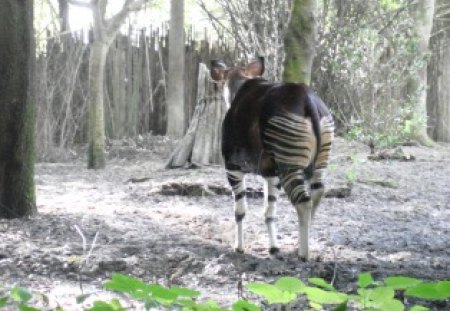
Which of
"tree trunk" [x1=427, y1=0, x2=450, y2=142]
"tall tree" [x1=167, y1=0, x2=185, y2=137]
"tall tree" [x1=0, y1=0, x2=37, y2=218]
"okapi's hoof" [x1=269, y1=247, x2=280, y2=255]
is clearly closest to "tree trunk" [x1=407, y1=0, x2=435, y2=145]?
"tree trunk" [x1=427, y1=0, x2=450, y2=142]

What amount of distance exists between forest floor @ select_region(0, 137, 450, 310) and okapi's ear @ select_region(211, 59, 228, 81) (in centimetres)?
101

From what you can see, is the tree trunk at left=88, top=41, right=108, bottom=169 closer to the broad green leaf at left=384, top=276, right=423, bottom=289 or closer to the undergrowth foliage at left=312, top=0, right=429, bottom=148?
the undergrowth foliage at left=312, top=0, right=429, bottom=148

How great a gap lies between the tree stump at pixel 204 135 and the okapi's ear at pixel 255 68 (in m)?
4.27

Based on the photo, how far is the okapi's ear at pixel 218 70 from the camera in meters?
4.39

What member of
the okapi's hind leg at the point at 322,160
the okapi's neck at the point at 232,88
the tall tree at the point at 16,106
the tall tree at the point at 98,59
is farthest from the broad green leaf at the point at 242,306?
the tall tree at the point at 98,59

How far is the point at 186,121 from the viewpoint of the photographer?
12.0 meters

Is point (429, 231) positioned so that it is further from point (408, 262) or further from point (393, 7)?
point (393, 7)

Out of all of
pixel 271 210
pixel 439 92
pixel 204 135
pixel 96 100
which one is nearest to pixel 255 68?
pixel 271 210

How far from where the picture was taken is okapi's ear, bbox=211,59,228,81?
4.39 meters

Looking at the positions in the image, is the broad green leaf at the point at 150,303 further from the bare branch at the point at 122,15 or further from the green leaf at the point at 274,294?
the bare branch at the point at 122,15

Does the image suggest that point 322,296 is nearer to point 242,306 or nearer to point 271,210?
point 242,306

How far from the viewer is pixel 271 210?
4.17 m

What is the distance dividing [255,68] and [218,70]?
0.74 feet

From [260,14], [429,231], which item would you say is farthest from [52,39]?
[429,231]
